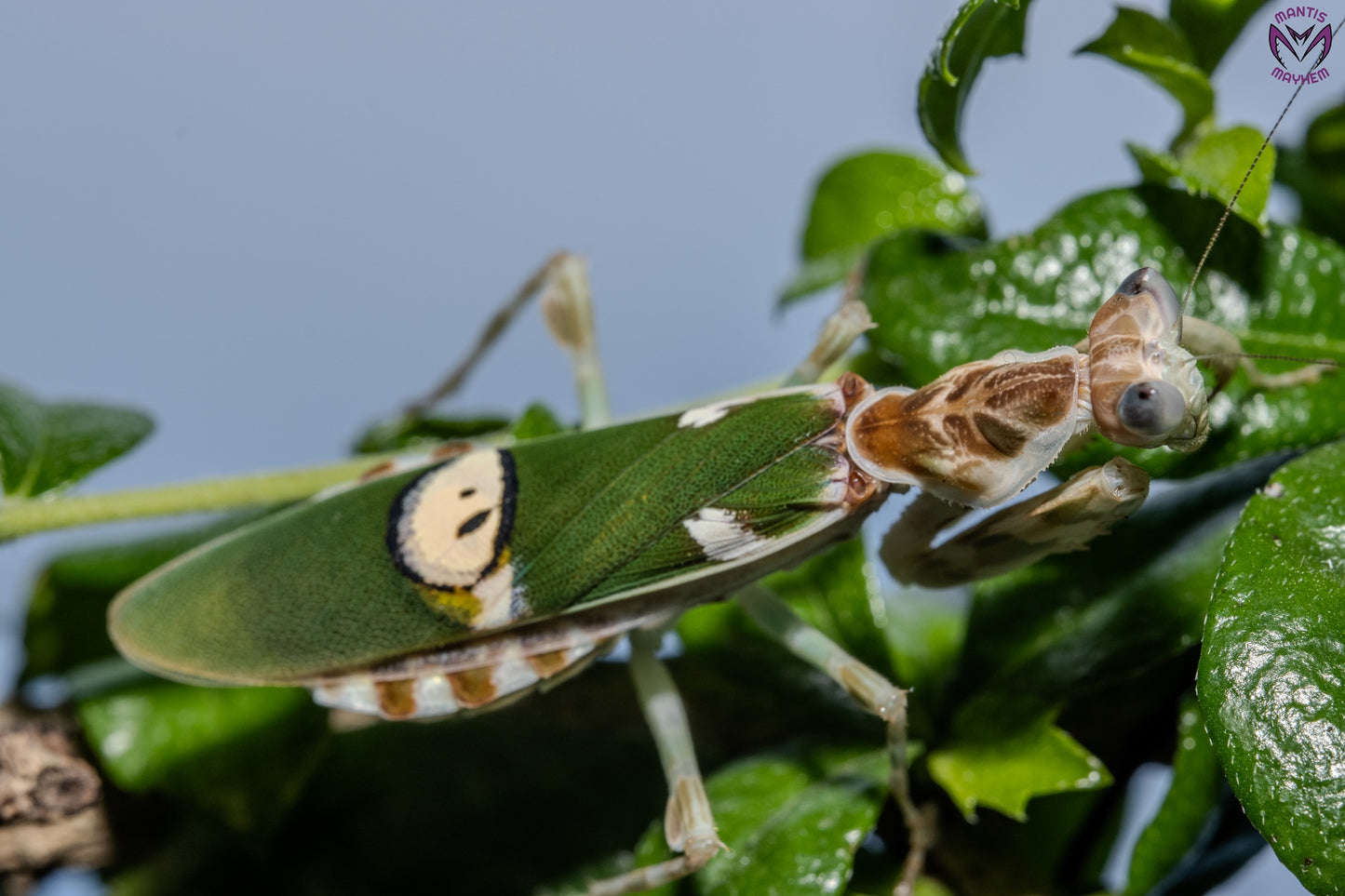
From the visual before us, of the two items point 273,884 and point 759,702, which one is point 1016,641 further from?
point 273,884

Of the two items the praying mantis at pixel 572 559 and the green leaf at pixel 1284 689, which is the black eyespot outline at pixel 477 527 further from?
the green leaf at pixel 1284 689

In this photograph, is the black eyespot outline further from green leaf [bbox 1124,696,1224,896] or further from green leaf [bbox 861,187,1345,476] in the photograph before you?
green leaf [bbox 1124,696,1224,896]

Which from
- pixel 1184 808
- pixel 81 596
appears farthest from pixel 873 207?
pixel 81 596

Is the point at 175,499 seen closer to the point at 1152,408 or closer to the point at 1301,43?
the point at 1152,408

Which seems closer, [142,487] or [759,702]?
[142,487]

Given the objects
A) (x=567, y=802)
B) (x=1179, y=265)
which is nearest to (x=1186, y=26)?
(x=1179, y=265)

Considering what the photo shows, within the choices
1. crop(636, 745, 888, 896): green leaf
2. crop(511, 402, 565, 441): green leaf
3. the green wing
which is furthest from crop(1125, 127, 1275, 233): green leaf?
crop(511, 402, 565, 441): green leaf
